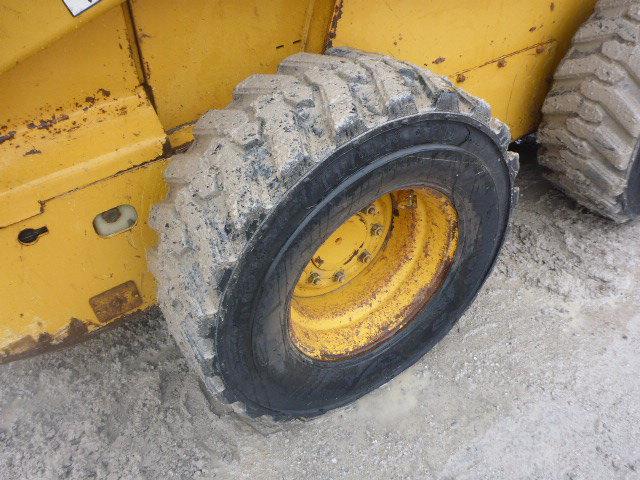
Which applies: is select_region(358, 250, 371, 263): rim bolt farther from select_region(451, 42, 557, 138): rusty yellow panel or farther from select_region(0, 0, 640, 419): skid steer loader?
select_region(451, 42, 557, 138): rusty yellow panel

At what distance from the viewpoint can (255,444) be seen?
2143mm

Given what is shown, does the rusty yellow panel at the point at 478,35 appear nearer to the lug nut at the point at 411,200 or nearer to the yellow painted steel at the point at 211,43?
the yellow painted steel at the point at 211,43

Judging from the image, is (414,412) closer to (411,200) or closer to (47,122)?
(411,200)

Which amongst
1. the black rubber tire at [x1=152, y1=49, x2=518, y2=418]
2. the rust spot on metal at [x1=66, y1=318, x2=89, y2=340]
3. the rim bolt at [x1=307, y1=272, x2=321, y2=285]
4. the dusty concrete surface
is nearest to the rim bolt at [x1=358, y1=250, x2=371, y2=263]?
the rim bolt at [x1=307, y1=272, x2=321, y2=285]

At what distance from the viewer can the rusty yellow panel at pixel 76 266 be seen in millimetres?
1552

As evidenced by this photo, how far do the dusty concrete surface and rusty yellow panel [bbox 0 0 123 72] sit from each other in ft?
4.81

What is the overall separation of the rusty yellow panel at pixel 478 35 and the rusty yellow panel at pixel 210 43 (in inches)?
6.0

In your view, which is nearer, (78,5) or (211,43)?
(78,5)

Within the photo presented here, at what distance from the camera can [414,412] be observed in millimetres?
2240

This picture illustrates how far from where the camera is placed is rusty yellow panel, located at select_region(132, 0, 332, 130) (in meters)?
1.53

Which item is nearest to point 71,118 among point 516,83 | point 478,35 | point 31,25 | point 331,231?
point 31,25

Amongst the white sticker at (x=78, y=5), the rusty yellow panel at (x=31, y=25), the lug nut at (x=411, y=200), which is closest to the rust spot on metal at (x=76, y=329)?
the rusty yellow panel at (x=31, y=25)

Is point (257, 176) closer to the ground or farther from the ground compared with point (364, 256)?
farther from the ground

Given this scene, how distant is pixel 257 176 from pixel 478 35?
120 cm
